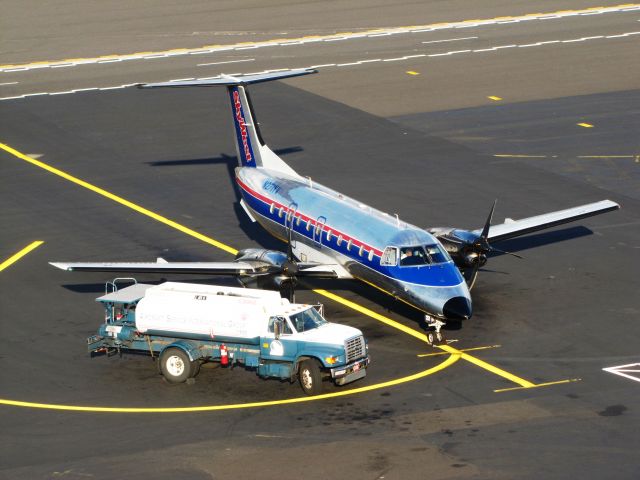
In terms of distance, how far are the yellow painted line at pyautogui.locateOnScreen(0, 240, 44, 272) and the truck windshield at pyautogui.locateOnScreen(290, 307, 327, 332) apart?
1712 centimetres

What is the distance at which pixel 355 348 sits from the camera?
37.7 m

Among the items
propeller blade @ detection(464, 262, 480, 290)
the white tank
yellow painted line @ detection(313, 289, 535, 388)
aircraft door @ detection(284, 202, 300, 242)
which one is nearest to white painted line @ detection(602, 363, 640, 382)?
yellow painted line @ detection(313, 289, 535, 388)

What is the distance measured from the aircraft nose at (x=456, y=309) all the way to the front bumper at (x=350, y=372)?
3804mm

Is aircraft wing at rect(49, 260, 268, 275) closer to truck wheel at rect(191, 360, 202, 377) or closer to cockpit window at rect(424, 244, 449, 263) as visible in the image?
truck wheel at rect(191, 360, 202, 377)

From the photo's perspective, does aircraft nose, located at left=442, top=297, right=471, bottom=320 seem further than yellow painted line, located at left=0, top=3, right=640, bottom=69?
No

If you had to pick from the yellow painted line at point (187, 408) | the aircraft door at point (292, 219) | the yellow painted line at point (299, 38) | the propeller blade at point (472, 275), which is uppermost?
the yellow painted line at point (299, 38)

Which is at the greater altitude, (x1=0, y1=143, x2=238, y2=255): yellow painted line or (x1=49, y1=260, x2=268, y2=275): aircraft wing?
(x1=0, y1=143, x2=238, y2=255): yellow painted line

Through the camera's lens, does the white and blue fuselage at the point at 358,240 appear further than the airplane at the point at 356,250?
No

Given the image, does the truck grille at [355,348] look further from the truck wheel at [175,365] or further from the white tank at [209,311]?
the truck wheel at [175,365]

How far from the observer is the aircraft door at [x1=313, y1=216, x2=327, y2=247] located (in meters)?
45.7

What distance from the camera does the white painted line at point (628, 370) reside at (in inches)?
1510

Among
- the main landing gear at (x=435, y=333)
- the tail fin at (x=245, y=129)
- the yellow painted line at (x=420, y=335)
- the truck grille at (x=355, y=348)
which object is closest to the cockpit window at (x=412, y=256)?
the main landing gear at (x=435, y=333)

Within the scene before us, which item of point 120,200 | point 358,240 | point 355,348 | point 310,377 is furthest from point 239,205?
point 310,377

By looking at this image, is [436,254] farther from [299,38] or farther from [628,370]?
[299,38]
